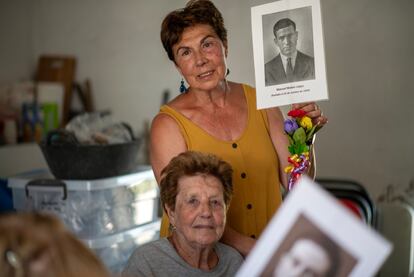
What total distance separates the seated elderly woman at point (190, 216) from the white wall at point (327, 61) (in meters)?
0.36

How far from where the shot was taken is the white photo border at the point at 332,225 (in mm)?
964

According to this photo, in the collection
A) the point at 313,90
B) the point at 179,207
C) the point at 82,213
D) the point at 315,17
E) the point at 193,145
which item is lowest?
the point at 82,213

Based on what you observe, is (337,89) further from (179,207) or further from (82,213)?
(179,207)

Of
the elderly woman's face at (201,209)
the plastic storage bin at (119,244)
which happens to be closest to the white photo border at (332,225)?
the elderly woman's face at (201,209)

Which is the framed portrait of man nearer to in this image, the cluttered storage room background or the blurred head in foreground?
the cluttered storage room background

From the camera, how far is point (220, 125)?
167 centimetres

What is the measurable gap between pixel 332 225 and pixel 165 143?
29.4 inches

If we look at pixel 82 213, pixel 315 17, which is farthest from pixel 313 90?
pixel 82 213

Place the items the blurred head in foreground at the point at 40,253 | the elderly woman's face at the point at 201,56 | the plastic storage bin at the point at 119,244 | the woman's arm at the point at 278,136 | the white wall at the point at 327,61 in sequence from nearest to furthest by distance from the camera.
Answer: the blurred head in foreground at the point at 40,253, the elderly woman's face at the point at 201,56, the woman's arm at the point at 278,136, the white wall at the point at 327,61, the plastic storage bin at the point at 119,244

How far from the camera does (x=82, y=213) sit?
8.58ft

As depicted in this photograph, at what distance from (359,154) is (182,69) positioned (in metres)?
1.38

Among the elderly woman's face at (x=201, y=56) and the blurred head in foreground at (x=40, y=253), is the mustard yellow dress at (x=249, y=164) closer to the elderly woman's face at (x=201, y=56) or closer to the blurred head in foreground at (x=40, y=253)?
the elderly woman's face at (x=201, y=56)

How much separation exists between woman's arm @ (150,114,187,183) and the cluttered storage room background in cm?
25

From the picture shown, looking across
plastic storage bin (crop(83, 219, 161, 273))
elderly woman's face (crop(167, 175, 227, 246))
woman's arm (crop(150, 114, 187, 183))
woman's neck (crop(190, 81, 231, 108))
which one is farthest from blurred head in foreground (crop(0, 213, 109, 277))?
plastic storage bin (crop(83, 219, 161, 273))
